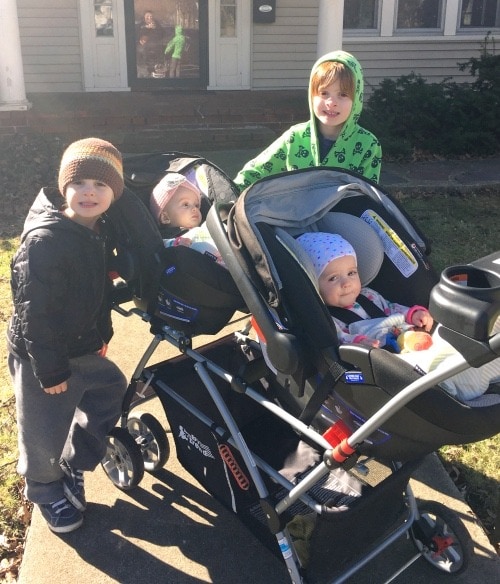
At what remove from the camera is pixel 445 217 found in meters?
6.64

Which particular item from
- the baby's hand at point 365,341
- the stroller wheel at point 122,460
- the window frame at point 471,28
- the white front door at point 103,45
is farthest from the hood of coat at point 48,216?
the window frame at point 471,28

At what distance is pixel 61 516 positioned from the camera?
278cm

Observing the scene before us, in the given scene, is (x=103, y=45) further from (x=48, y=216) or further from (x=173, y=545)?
(x=173, y=545)

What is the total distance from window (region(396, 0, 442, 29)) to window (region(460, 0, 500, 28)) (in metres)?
0.47

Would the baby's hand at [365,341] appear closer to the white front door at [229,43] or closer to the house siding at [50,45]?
the white front door at [229,43]

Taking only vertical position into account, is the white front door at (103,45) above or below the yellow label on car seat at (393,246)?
above

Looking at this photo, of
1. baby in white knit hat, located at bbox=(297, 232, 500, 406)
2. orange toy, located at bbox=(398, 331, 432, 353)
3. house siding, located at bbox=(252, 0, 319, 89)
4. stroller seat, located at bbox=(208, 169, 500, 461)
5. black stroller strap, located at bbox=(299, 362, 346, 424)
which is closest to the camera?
stroller seat, located at bbox=(208, 169, 500, 461)

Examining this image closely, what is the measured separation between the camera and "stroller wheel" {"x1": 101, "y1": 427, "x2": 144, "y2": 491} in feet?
9.56

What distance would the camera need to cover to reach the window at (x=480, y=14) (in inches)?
458

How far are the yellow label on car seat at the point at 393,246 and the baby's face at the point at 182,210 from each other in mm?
737

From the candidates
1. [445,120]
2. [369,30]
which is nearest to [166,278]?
[445,120]

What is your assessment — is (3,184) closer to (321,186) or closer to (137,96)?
(137,96)

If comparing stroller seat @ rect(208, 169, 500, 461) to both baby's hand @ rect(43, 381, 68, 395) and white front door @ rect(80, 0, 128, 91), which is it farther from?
white front door @ rect(80, 0, 128, 91)

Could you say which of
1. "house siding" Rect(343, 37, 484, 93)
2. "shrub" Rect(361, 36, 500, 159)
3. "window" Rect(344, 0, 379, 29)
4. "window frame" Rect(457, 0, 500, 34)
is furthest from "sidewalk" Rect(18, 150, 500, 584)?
"window frame" Rect(457, 0, 500, 34)
